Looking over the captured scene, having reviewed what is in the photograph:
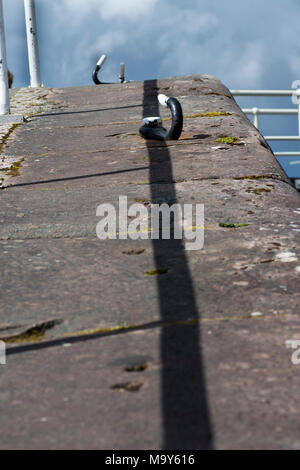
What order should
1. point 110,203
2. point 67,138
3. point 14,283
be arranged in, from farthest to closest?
point 67,138 → point 110,203 → point 14,283

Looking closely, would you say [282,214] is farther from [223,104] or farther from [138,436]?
[223,104]

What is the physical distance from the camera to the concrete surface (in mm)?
1015

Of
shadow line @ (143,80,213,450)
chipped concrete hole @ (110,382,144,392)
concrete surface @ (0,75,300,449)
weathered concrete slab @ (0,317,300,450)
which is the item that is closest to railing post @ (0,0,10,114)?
concrete surface @ (0,75,300,449)

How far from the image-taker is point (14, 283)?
1640mm

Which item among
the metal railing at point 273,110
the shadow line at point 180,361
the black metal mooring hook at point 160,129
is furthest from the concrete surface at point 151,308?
the metal railing at point 273,110

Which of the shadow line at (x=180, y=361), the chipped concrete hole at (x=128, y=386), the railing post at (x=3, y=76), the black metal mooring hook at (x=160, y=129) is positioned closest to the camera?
the shadow line at (x=180, y=361)

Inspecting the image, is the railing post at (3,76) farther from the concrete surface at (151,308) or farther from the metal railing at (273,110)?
Answer: the metal railing at (273,110)

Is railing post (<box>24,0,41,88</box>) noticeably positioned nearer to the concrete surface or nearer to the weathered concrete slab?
the concrete surface

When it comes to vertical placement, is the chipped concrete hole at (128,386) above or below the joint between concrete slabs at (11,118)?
below

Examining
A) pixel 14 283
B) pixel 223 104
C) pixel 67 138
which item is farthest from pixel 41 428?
pixel 223 104

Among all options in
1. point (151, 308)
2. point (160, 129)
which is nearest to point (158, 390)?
point (151, 308)

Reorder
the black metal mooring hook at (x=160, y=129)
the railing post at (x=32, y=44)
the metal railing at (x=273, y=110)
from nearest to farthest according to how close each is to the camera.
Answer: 1. the black metal mooring hook at (x=160, y=129)
2. the railing post at (x=32, y=44)
3. the metal railing at (x=273, y=110)

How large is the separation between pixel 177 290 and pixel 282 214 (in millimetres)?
736

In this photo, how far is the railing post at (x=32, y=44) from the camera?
5.65 metres
